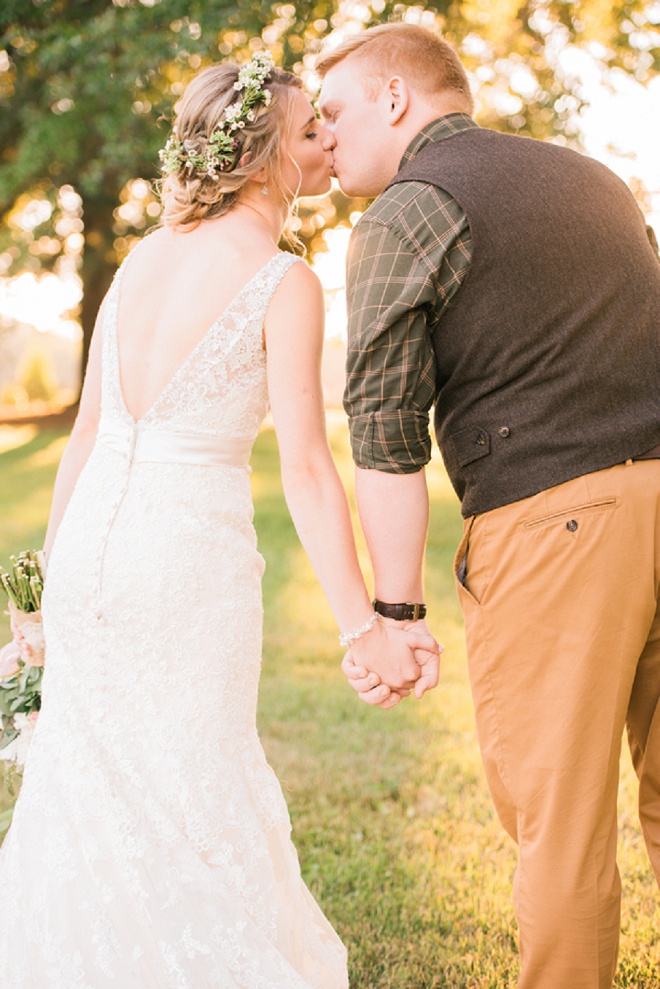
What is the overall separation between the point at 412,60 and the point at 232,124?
50 cm

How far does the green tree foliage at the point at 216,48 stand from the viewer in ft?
29.4

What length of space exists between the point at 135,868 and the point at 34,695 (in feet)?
2.54

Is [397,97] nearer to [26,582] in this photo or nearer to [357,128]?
[357,128]

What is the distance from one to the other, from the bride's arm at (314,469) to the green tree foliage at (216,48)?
702cm

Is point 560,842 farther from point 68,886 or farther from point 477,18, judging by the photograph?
point 477,18

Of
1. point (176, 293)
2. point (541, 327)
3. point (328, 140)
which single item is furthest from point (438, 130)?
point (176, 293)

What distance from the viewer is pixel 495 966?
3119mm

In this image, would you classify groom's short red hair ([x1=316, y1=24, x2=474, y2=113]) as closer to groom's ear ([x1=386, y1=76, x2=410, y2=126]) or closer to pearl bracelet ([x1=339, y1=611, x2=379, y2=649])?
groom's ear ([x1=386, y1=76, x2=410, y2=126])

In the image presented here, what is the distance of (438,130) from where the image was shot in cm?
243

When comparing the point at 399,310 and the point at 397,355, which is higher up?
the point at 399,310

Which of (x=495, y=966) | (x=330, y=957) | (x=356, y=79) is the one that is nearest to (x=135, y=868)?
(x=330, y=957)

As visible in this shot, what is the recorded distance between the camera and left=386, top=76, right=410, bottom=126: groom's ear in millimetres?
2488

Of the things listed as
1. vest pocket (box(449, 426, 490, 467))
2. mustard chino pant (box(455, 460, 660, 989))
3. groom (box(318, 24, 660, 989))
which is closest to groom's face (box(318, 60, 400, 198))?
groom (box(318, 24, 660, 989))

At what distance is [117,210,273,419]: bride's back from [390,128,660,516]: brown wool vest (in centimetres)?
46
